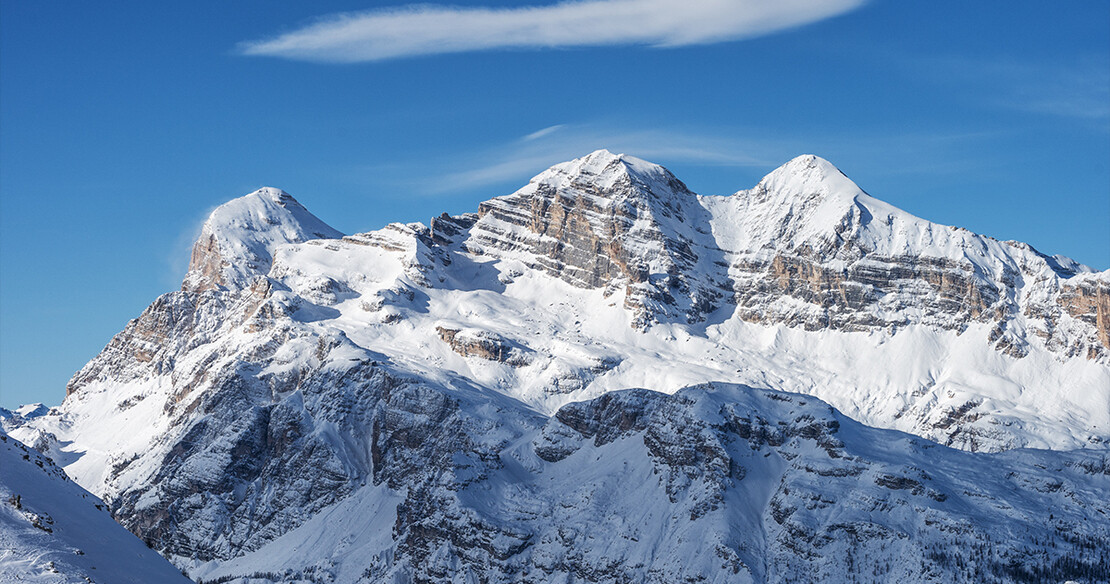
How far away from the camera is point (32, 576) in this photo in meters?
40.8

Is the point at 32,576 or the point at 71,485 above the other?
the point at 71,485

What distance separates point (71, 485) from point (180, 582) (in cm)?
689

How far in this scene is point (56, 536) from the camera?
4403cm

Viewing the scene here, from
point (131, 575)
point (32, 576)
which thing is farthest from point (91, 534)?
point (32, 576)

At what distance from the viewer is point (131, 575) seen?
4544 centimetres

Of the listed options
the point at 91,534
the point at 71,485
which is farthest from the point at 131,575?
the point at 71,485

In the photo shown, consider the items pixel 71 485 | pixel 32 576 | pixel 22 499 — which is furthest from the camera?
pixel 71 485

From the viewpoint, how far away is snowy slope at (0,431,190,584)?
4150 cm

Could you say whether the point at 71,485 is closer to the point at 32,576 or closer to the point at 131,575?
the point at 131,575

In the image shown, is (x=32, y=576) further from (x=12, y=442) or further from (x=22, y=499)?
(x=12, y=442)

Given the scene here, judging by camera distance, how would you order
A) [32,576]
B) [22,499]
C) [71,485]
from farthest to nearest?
[71,485] → [22,499] → [32,576]

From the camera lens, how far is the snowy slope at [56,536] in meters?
41.5

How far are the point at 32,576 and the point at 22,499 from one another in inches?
195

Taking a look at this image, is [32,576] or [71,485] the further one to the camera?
[71,485]
